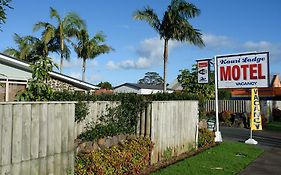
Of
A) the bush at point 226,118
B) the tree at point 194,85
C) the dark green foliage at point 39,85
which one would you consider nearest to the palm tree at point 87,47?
the tree at point 194,85

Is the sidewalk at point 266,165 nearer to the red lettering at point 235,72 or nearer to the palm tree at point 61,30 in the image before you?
the red lettering at point 235,72

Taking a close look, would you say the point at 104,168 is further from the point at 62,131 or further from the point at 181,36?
the point at 181,36

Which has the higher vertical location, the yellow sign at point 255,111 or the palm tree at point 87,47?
the palm tree at point 87,47

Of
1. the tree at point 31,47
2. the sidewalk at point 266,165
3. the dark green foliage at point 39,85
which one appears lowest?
the sidewalk at point 266,165

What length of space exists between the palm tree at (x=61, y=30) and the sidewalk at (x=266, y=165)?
19200 mm

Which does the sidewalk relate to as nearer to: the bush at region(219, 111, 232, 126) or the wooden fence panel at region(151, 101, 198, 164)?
the wooden fence panel at region(151, 101, 198, 164)

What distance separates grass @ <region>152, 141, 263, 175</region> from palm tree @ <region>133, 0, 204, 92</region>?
1158cm

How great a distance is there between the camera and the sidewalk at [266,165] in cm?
894

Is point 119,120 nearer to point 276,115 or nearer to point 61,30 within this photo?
point 61,30

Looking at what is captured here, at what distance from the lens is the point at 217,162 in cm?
992

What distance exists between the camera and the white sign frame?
49.9ft

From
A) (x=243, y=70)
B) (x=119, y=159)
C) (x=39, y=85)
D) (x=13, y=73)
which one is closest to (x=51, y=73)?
(x=13, y=73)

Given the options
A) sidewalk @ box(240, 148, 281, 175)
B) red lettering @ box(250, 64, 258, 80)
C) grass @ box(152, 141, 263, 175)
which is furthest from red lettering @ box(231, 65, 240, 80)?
sidewalk @ box(240, 148, 281, 175)

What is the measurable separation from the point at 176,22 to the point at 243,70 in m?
9.03
